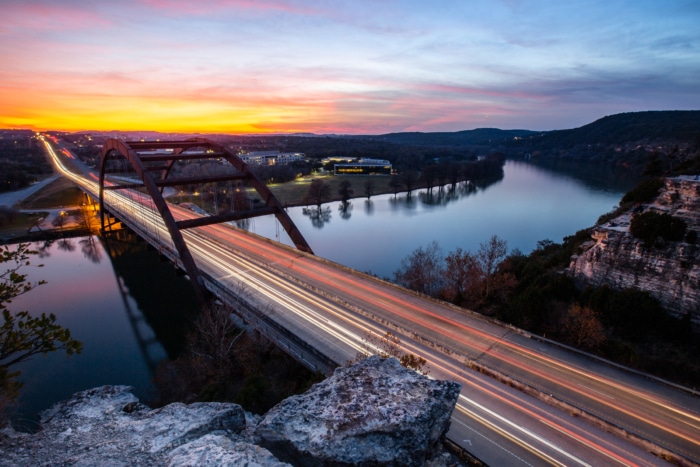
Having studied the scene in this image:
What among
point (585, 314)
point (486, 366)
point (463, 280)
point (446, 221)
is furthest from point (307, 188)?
point (486, 366)

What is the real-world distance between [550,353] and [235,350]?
14.2m

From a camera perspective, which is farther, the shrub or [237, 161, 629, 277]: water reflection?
[237, 161, 629, 277]: water reflection

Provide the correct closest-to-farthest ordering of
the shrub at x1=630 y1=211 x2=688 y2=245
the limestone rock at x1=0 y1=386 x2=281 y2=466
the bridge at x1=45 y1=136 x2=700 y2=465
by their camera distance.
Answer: the limestone rock at x1=0 y1=386 x2=281 y2=466
the bridge at x1=45 y1=136 x2=700 y2=465
the shrub at x1=630 y1=211 x2=688 y2=245

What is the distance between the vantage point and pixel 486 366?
13.9 m

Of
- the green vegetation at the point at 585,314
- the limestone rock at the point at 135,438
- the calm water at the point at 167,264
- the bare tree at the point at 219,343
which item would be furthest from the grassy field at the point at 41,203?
the green vegetation at the point at 585,314

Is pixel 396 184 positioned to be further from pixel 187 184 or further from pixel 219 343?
pixel 219 343

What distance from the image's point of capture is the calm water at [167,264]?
66.4 feet

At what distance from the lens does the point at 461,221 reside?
177 feet

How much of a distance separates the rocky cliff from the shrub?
19.4 metres

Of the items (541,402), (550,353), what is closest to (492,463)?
(541,402)

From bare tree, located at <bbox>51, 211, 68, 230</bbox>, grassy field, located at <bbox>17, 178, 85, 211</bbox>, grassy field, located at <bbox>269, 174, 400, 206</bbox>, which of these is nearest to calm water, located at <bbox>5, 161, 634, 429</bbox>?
grassy field, located at <bbox>269, 174, 400, 206</bbox>

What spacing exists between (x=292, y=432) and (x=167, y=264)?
36.2 m

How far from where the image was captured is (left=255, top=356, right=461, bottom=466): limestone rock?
566cm

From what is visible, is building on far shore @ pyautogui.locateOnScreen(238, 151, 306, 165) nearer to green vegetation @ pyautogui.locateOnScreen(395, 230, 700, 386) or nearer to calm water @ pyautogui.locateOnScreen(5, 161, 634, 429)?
calm water @ pyautogui.locateOnScreen(5, 161, 634, 429)
